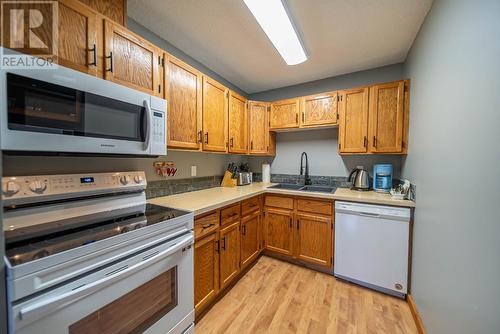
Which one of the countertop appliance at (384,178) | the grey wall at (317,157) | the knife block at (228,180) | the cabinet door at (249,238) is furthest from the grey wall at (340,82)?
the cabinet door at (249,238)

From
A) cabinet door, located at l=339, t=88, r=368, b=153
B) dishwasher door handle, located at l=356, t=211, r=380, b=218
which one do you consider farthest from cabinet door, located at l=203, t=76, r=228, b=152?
dishwasher door handle, located at l=356, t=211, r=380, b=218

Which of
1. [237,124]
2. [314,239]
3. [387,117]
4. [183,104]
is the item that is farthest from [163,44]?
[314,239]

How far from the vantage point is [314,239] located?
6.98 feet

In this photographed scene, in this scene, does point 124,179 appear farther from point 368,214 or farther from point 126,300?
point 368,214

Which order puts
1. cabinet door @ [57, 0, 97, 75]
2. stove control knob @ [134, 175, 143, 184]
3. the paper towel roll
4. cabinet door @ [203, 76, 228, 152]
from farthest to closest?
1. the paper towel roll
2. cabinet door @ [203, 76, 228, 152]
3. stove control knob @ [134, 175, 143, 184]
4. cabinet door @ [57, 0, 97, 75]

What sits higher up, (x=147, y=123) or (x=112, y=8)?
(x=112, y=8)

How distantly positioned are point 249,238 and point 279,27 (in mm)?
2041

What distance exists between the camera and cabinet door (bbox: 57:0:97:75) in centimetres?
98

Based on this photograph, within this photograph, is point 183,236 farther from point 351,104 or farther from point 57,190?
point 351,104

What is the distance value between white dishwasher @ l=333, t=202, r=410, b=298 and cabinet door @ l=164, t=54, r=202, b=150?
1655mm

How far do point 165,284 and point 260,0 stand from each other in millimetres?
1924

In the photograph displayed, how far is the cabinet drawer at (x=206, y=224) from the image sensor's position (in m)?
1.41

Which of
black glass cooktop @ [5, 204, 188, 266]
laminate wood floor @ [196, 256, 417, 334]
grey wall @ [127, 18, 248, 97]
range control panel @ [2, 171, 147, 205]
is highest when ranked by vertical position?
grey wall @ [127, 18, 248, 97]

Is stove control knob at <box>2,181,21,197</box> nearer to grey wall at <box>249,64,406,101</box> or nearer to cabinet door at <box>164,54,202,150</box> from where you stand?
cabinet door at <box>164,54,202,150</box>
